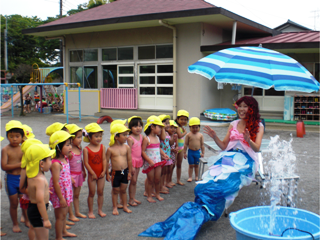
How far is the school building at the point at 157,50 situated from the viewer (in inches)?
571

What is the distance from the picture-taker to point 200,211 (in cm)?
381

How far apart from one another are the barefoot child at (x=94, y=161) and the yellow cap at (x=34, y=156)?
3.72ft

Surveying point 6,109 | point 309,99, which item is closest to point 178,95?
point 309,99

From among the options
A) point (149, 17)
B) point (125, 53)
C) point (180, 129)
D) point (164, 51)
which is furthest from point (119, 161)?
point (125, 53)

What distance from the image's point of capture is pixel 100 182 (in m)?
4.48

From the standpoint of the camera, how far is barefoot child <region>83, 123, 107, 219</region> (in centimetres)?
439

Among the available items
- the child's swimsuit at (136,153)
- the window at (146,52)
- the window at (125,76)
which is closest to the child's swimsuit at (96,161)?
the child's swimsuit at (136,153)

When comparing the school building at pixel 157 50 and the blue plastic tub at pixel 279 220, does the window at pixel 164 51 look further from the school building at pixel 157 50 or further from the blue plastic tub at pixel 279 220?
the blue plastic tub at pixel 279 220

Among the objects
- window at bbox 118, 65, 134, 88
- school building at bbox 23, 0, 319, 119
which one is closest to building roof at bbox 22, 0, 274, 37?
school building at bbox 23, 0, 319, 119

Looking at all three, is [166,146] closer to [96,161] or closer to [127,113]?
[96,161]

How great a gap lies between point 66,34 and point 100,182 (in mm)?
16110

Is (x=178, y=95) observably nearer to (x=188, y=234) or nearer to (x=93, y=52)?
(x=93, y=52)

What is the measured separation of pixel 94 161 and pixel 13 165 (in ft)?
3.29

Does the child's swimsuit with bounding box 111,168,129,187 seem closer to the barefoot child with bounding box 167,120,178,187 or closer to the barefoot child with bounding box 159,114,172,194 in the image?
the barefoot child with bounding box 159,114,172,194
